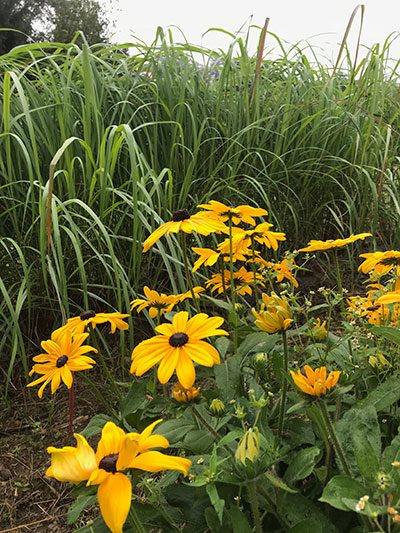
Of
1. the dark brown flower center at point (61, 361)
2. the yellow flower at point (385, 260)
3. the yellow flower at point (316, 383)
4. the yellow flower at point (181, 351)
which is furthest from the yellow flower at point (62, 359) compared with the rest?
the yellow flower at point (385, 260)

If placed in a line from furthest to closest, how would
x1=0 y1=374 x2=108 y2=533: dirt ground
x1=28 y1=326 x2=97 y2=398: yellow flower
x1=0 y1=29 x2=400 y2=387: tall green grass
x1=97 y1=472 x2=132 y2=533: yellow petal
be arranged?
1. x1=0 y1=29 x2=400 y2=387: tall green grass
2. x1=0 y1=374 x2=108 y2=533: dirt ground
3. x1=28 y1=326 x2=97 y2=398: yellow flower
4. x1=97 y1=472 x2=132 y2=533: yellow petal

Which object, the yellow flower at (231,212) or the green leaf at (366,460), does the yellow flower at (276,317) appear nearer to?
the green leaf at (366,460)

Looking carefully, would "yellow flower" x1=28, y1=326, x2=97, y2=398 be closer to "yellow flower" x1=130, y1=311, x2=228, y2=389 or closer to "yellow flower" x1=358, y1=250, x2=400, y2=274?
"yellow flower" x1=130, y1=311, x2=228, y2=389

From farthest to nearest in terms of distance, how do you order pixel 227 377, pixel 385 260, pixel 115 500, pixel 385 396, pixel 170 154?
pixel 170 154, pixel 385 260, pixel 227 377, pixel 385 396, pixel 115 500

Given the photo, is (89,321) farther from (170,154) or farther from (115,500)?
(170,154)

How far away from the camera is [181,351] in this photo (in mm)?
629

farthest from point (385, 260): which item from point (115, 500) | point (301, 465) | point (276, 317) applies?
point (115, 500)

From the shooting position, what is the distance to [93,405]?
4.42 ft

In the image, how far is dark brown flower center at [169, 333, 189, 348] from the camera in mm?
638

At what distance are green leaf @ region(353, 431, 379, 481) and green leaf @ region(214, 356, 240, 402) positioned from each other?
26 centimetres

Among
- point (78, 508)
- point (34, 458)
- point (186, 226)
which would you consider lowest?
point (34, 458)

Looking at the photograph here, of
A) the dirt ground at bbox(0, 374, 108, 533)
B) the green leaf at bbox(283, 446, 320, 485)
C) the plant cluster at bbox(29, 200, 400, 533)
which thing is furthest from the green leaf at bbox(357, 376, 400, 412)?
the dirt ground at bbox(0, 374, 108, 533)

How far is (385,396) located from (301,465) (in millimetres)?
157

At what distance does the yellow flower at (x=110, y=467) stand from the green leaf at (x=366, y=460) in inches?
7.7
